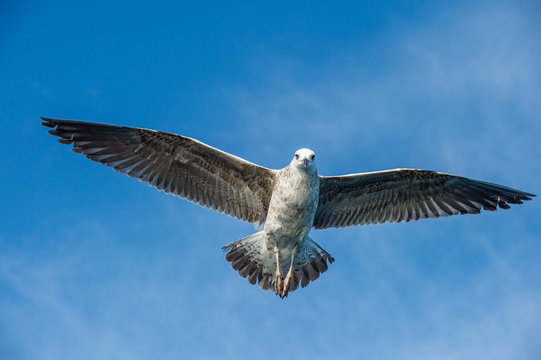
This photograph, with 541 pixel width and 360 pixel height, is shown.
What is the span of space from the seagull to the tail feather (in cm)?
2

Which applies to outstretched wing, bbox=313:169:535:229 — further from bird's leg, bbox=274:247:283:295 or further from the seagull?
bird's leg, bbox=274:247:283:295

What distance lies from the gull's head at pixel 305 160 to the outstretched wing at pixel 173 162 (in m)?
0.77

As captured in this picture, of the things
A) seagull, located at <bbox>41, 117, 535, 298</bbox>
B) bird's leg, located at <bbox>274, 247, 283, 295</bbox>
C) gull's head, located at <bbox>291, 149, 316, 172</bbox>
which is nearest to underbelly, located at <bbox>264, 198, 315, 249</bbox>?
seagull, located at <bbox>41, 117, 535, 298</bbox>

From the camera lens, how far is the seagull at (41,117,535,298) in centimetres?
931

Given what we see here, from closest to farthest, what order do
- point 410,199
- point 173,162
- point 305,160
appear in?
point 305,160, point 173,162, point 410,199

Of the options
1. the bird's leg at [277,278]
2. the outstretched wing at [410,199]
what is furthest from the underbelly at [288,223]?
the outstretched wing at [410,199]

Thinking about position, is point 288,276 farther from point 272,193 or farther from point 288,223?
point 272,193

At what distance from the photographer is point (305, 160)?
8516 mm

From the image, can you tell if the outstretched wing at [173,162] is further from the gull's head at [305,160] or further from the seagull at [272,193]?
the gull's head at [305,160]

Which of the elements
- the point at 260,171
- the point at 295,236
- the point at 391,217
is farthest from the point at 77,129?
the point at 391,217

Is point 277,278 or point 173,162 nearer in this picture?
point 277,278

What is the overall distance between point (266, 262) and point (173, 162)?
2.40 meters

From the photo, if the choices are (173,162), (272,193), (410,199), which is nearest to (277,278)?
(272,193)

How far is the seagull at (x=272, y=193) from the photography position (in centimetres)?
931
